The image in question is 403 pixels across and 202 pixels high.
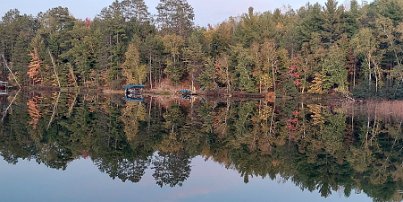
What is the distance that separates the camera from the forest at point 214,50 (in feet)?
156

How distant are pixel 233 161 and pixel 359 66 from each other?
3984 centimetres

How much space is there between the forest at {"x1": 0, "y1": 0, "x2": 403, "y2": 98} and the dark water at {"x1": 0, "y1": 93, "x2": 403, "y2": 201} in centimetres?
2323

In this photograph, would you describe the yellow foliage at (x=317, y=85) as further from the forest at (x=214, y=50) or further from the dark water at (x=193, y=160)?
the dark water at (x=193, y=160)

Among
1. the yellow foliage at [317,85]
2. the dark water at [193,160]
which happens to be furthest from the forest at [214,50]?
the dark water at [193,160]

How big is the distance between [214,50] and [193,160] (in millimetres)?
46631

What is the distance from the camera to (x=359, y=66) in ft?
169

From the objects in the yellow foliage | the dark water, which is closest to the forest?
the yellow foliage

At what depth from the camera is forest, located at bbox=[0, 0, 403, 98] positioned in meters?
47.6

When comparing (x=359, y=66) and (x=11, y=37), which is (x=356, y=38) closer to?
(x=359, y=66)

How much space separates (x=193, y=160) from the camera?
1570 centimetres

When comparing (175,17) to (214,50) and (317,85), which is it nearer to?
(214,50)

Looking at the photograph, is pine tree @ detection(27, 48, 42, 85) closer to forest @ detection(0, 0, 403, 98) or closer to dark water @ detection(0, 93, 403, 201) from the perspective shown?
forest @ detection(0, 0, 403, 98)

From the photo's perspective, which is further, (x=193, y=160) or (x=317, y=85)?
(x=317, y=85)

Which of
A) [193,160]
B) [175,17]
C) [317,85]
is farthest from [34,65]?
[193,160]
